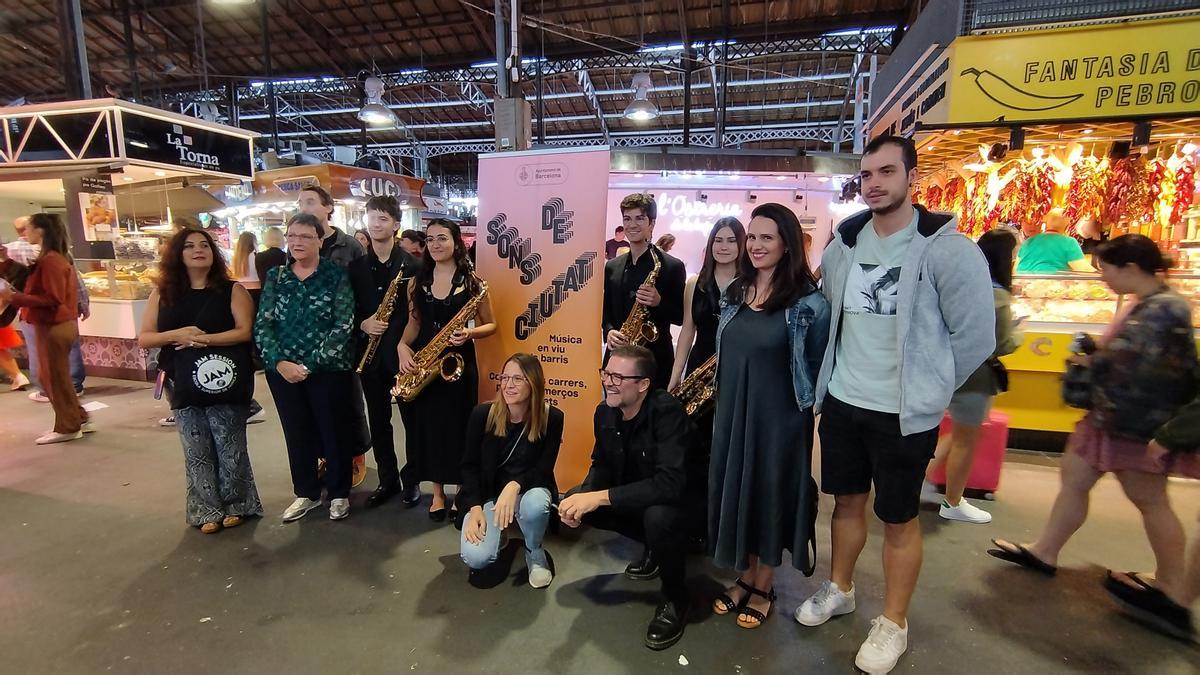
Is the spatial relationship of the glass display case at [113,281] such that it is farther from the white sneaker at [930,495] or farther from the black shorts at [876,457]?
the white sneaker at [930,495]

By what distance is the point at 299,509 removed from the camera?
3.20 m

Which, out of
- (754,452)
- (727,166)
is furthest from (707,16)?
(754,452)

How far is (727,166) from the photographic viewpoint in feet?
26.0

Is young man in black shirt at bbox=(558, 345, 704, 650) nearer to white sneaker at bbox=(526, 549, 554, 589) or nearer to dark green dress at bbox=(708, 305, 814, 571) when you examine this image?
dark green dress at bbox=(708, 305, 814, 571)

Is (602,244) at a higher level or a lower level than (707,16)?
lower

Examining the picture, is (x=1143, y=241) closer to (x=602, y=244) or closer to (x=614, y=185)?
(x=602, y=244)

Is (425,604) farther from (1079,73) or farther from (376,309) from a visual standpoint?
(1079,73)

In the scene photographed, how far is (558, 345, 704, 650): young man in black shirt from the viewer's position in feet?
7.27

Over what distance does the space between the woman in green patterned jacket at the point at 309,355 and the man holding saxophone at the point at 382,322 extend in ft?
0.37

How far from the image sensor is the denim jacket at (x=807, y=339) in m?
2.01

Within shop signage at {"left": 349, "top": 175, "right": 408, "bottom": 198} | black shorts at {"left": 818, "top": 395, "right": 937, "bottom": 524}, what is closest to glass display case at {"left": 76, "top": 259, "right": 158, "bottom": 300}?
shop signage at {"left": 349, "top": 175, "right": 408, "bottom": 198}

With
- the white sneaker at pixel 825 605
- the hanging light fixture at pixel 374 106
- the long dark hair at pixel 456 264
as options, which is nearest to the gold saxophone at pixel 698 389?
the white sneaker at pixel 825 605

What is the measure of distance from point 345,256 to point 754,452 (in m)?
2.58

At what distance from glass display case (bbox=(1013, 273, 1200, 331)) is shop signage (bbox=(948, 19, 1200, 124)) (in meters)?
1.20
